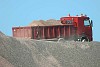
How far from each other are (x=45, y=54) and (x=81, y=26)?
12.5 meters

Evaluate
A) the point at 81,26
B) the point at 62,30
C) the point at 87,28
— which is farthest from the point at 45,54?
the point at 87,28

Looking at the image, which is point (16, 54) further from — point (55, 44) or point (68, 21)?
point (68, 21)

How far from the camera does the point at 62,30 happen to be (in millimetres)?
33000

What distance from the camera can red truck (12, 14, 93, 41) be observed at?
30.9 m

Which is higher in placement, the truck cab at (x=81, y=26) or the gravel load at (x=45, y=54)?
the truck cab at (x=81, y=26)

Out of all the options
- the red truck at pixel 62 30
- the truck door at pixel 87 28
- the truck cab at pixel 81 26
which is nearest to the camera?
the red truck at pixel 62 30

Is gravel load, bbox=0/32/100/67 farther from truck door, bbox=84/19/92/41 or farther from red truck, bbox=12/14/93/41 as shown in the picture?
truck door, bbox=84/19/92/41

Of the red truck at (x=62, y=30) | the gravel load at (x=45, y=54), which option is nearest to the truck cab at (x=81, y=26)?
the red truck at (x=62, y=30)

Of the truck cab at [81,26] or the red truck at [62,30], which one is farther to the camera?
the truck cab at [81,26]

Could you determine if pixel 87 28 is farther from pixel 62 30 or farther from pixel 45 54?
pixel 45 54

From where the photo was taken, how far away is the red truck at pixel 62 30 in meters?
30.9

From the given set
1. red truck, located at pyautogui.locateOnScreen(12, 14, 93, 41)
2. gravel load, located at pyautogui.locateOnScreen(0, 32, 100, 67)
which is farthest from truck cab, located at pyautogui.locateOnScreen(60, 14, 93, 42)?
gravel load, located at pyautogui.locateOnScreen(0, 32, 100, 67)

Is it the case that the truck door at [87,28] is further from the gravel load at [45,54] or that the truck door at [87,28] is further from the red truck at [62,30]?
the gravel load at [45,54]

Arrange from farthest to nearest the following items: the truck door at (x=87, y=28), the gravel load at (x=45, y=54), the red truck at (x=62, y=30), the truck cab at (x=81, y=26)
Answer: the truck door at (x=87, y=28), the truck cab at (x=81, y=26), the red truck at (x=62, y=30), the gravel load at (x=45, y=54)
